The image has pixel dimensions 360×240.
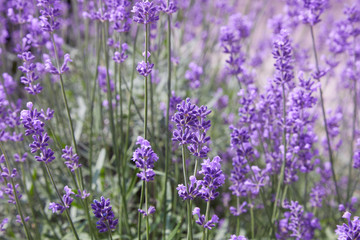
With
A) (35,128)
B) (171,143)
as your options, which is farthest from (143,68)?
(171,143)

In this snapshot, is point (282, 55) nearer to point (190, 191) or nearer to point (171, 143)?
point (190, 191)

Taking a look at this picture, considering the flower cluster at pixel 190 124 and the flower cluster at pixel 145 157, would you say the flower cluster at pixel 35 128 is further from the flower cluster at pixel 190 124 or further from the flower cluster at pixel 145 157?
the flower cluster at pixel 190 124

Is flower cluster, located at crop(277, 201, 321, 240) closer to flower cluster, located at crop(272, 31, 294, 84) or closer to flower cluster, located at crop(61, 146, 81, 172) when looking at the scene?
flower cluster, located at crop(272, 31, 294, 84)

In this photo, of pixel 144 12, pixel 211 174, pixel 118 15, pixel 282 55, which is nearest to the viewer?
pixel 211 174

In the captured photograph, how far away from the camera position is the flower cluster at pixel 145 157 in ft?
4.88

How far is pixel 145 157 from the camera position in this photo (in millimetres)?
1508

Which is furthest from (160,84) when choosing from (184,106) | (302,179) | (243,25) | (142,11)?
(184,106)

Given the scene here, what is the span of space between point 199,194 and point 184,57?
316cm

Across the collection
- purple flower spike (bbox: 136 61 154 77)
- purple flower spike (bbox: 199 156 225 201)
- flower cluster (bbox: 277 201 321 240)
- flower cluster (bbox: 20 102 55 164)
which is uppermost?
purple flower spike (bbox: 136 61 154 77)

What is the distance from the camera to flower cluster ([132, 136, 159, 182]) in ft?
4.88

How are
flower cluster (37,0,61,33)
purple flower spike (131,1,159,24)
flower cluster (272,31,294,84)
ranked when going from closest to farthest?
purple flower spike (131,1,159,24), flower cluster (37,0,61,33), flower cluster (272,31,294,84)

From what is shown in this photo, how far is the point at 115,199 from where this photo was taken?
314cm

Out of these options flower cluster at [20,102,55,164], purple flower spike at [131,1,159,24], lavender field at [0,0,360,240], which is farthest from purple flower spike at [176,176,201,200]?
purple flower spike at [131,1,159,24]

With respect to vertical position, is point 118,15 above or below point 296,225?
above
